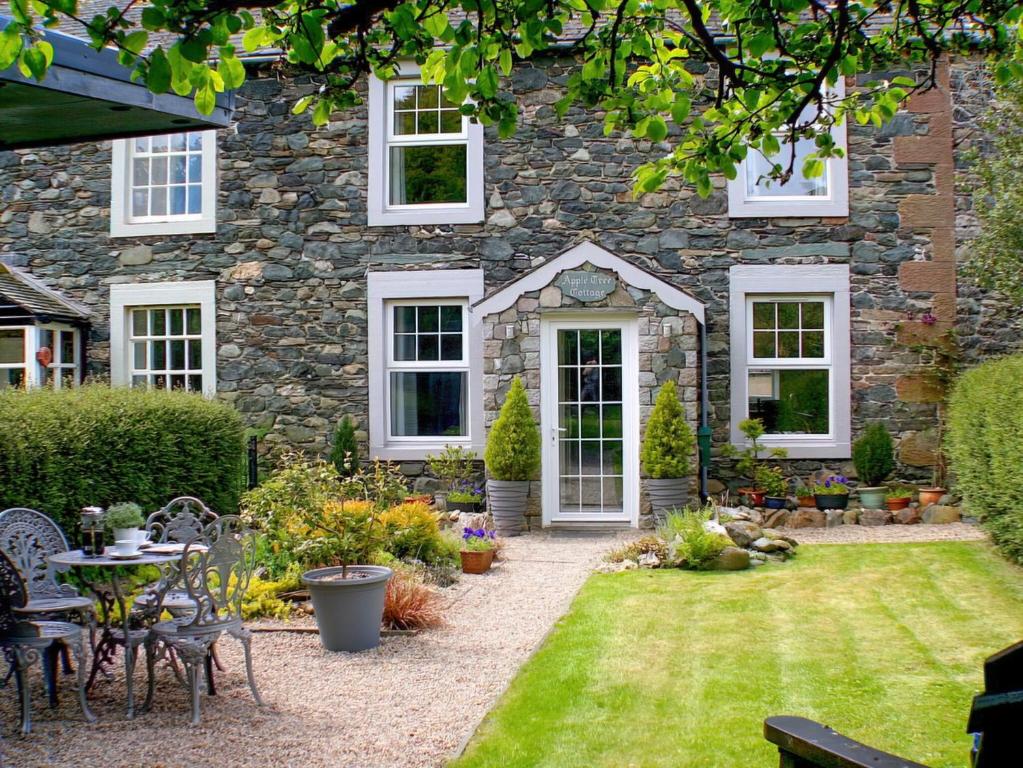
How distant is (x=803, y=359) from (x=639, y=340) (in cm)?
208

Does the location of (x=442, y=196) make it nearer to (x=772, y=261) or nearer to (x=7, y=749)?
(x=772, y=261)

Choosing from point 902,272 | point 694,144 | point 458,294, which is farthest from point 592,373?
point 694,144

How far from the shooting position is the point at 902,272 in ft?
38.0

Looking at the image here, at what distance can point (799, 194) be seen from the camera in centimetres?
1186

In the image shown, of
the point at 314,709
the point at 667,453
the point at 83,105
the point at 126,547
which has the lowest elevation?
the point at 314,709

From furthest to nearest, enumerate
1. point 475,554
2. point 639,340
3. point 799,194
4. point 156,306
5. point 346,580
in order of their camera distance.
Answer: point 156,306 < point 799,194 < point 639,340 < point 475,554 < point 346,580

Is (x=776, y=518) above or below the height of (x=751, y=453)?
below

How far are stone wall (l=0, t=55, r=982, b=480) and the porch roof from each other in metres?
7.41

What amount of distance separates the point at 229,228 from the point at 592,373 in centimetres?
484

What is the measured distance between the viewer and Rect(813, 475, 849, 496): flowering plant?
1127 centimetres

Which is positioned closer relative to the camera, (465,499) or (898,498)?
(898,498)

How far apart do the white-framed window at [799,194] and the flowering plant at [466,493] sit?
14.0ft

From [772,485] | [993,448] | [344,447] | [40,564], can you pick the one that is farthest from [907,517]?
[40,564]

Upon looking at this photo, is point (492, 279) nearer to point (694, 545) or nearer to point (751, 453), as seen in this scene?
point (751, 453)
